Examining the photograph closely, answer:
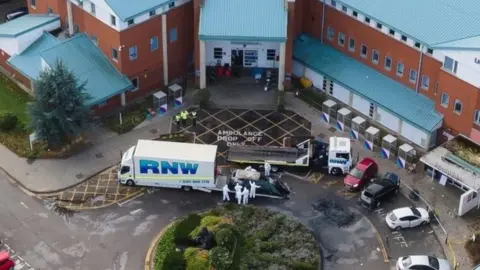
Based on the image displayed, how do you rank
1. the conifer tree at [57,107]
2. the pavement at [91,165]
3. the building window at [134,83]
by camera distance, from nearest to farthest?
the pavement at [91,165], the conifer tree at [57,107], the building window at [134,83]

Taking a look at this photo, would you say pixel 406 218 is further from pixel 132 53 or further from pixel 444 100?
pixel 132 53

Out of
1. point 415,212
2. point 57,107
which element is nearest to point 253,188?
point 415,212

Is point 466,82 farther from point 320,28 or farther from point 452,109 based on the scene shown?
point 320,28

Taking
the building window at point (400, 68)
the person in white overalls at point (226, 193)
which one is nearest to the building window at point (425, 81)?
the building window at point (400, 68)

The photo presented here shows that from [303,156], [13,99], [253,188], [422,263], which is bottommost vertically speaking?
[422,263]

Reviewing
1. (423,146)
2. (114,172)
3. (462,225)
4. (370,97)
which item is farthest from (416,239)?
(114,172)

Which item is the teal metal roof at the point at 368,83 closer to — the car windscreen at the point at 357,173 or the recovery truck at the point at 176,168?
the car windscreen at the point at 357,173
